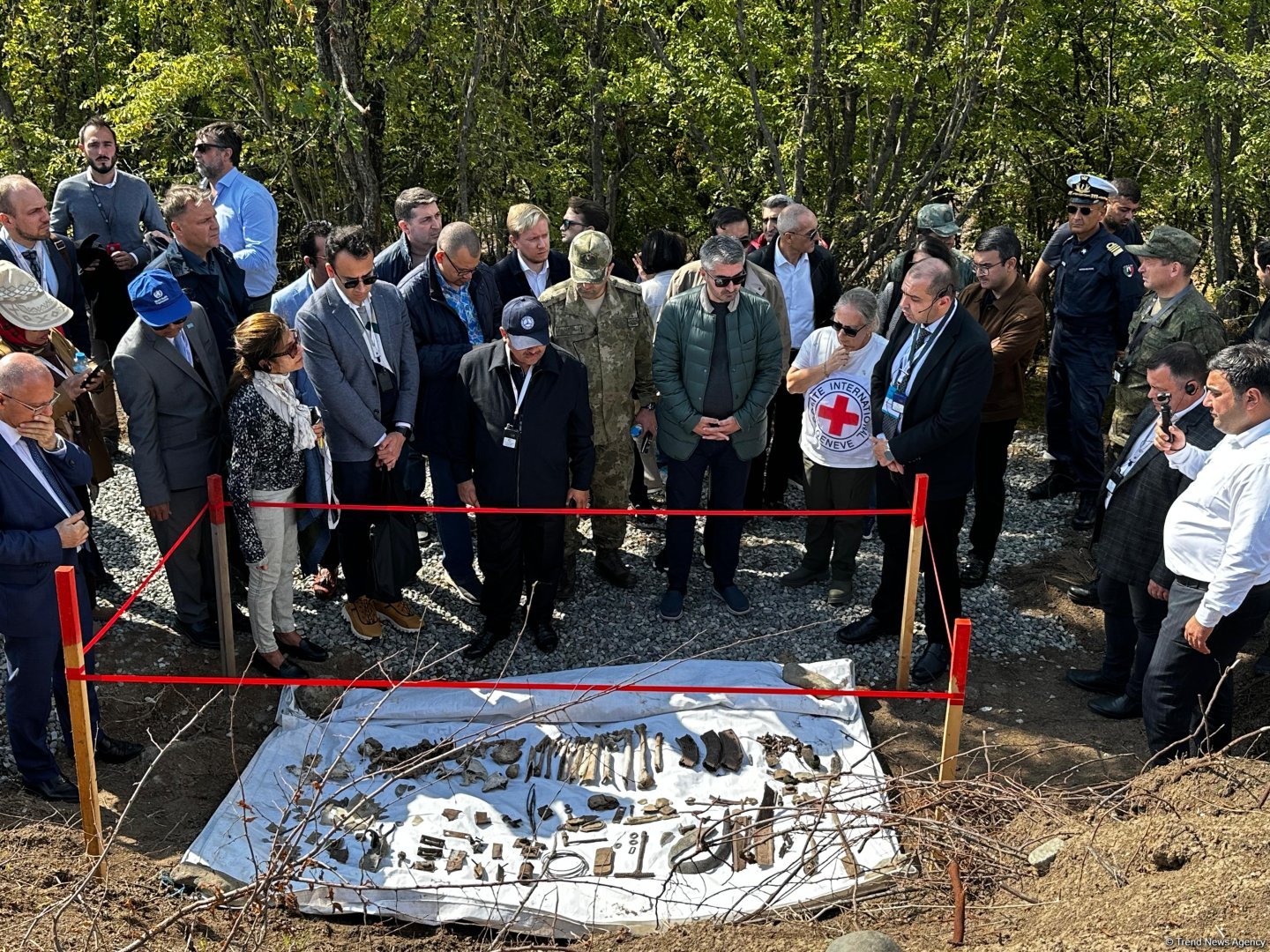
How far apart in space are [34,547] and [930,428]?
4.33 m

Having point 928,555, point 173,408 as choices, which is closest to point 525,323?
point 173,408

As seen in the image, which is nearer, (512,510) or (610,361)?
(512,510)

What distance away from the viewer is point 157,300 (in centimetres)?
582

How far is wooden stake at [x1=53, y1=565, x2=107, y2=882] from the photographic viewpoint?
Answer: 433 cm

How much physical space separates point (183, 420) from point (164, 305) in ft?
2.00

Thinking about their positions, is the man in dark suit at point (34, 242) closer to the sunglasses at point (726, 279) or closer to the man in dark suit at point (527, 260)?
the man in dark suit at point (527, 260)

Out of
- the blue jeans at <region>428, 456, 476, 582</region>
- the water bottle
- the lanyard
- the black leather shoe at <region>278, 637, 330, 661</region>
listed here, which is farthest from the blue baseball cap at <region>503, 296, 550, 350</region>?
the black leather shoe at <region>278, 637, 330, 661</region>

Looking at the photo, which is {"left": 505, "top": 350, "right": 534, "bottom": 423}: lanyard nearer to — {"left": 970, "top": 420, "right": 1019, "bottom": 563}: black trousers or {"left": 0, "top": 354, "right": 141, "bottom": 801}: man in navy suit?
{"left": 0, "top": 354, "right": 141, "bottom": 801}: man in navy suit

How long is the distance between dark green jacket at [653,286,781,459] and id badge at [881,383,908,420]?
2.33ft

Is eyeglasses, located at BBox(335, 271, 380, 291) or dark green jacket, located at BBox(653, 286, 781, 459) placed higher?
eyeglasses, located at BBox(335, 271, 380, 291)

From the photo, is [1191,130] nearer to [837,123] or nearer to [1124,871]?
[837,123]

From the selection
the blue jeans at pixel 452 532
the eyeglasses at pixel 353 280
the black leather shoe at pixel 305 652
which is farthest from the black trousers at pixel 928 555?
the black leather shoe at pixel 305 652

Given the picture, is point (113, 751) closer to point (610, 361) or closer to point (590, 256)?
point (610, 361)

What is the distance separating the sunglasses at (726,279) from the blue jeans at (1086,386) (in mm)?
3325
